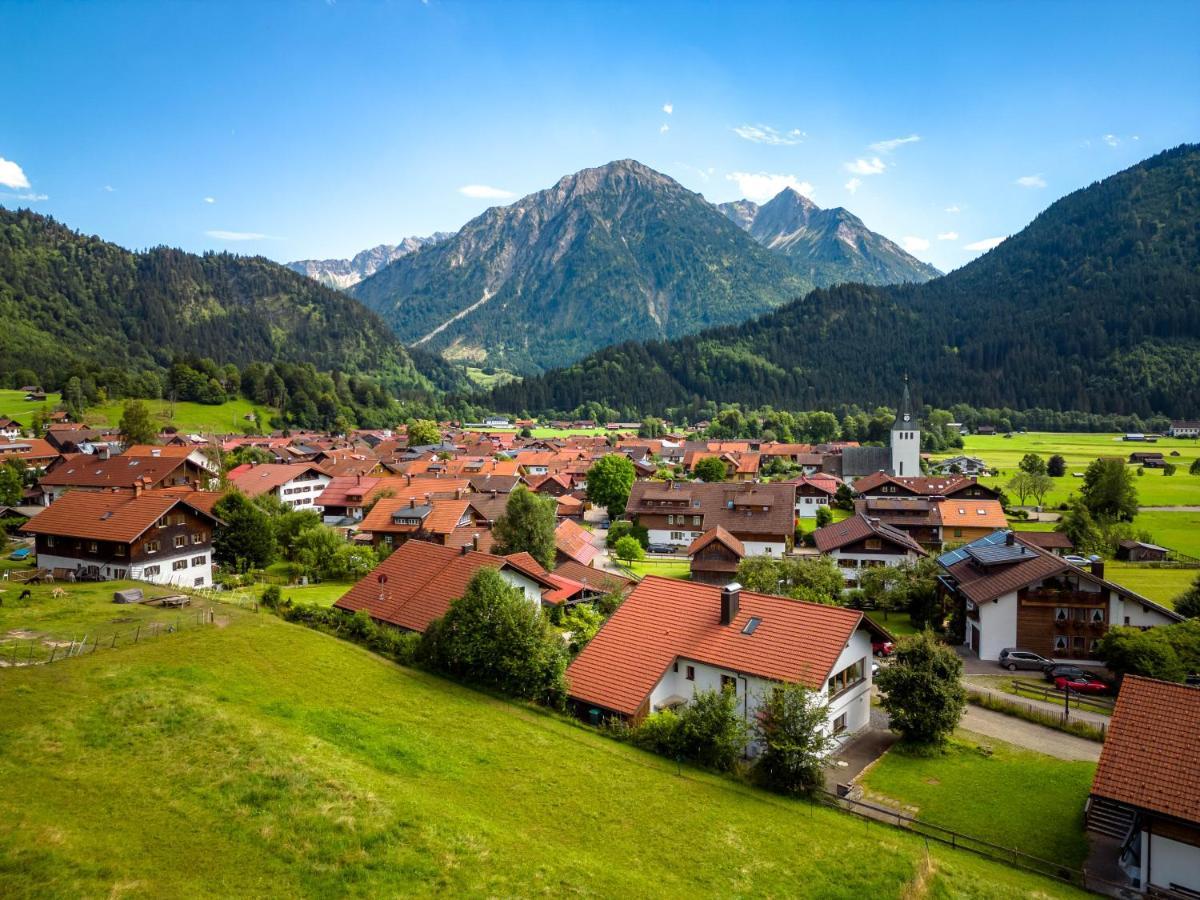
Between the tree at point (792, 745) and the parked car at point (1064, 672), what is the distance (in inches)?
814

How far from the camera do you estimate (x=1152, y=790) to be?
60.6 ft

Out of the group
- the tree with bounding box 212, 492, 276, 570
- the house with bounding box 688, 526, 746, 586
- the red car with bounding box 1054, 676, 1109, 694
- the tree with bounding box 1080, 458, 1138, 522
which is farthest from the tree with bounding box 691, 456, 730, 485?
the red car with bounding box 1054, 676, 1109, 694

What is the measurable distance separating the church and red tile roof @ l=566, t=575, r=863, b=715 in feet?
297

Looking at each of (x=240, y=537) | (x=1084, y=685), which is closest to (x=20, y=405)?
(x=240, y=537)

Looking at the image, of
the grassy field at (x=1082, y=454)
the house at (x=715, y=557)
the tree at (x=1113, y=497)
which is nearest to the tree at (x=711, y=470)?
the grassy field at (x=1082, y=454)

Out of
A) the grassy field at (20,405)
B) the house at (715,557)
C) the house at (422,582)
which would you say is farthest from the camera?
the grassy field at (20,405)

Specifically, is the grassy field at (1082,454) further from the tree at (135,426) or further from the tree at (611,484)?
the tree at (135,426)

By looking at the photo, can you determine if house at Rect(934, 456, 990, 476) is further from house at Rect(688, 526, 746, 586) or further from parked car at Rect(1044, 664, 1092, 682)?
parked car at Rect(1044, 664, 1092, 682)

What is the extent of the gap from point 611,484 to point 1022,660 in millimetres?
50748

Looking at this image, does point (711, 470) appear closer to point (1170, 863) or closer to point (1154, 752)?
point (1154, 752)

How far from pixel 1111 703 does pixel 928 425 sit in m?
153

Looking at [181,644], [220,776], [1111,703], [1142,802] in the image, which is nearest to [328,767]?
[220,776]

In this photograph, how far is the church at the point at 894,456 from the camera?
112750mm

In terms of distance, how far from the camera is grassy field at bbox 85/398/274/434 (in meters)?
143
